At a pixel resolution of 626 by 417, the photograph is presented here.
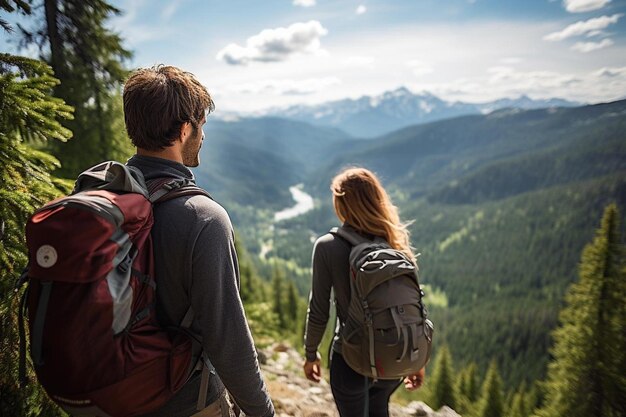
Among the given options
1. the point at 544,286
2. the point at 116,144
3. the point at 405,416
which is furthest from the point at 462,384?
the point at 544,286

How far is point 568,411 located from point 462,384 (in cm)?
2153

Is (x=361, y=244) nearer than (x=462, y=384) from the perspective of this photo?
Yes

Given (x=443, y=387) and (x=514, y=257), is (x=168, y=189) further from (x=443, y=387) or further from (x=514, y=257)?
(x=514, y=257)

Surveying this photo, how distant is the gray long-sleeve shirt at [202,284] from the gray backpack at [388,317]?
1.19 metres

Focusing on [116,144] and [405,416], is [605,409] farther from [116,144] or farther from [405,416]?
[116,144]

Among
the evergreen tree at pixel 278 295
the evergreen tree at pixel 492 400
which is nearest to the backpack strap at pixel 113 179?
the evergreen tree at pixel 492 400

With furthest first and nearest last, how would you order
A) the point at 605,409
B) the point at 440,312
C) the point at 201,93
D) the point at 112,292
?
1. the point at 440,312
2. the point at 605,409
3. the point at 201,93
4. the point at 112,292

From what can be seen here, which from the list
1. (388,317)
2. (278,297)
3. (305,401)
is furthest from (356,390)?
(278,297)

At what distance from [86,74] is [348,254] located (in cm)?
699

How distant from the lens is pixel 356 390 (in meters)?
3.46

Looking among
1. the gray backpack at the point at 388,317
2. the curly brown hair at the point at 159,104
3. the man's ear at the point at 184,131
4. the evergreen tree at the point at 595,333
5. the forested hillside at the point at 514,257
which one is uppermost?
the curly brown hair at the point at 159,104

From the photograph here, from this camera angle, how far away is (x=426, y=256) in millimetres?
159500

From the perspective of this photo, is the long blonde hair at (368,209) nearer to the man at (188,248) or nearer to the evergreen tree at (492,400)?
the man at (188,248)

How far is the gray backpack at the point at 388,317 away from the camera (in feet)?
9.80
